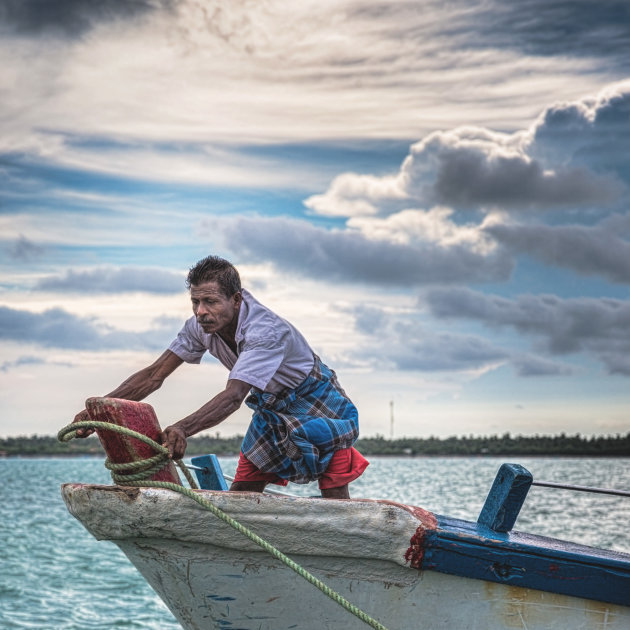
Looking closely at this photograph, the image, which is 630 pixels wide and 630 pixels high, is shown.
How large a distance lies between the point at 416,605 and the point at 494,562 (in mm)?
403

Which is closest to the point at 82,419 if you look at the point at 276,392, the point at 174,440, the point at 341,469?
the point at 174,440

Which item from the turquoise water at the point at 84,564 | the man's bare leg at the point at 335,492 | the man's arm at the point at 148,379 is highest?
the man's arm at the point at 148,379

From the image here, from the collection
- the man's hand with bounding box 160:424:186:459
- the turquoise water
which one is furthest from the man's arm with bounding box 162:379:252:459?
the turquoise water

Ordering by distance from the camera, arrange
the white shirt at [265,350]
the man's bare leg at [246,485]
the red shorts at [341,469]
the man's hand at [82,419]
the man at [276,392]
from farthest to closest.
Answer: the man's bare leg at [246,485] < the red shorts at [341,469] < the man at [276,392] < the white shirt at [265,350] < the man's hand at [82,419]

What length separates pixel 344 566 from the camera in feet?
13.1

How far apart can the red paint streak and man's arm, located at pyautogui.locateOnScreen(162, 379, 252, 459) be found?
98cm

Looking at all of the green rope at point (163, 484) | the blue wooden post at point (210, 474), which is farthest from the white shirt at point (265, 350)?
the blue wooden post at point (210, 474)

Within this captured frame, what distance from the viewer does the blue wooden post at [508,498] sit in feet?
14.8

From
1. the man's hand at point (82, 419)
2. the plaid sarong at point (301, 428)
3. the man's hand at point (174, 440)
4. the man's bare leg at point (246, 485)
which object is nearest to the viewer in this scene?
the man's hand at point (174, 440)

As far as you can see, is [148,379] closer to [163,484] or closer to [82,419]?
[82,419]

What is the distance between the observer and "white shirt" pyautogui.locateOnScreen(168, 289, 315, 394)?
13.6 feet

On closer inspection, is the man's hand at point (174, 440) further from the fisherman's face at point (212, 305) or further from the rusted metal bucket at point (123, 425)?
the fisherman's face at point (212, 305)

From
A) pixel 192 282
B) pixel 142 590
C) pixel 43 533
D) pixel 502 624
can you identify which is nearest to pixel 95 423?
pixel 192 282

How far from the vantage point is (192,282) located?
175 inches
